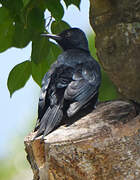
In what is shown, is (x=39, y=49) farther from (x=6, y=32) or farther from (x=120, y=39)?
(x=120, y=39)

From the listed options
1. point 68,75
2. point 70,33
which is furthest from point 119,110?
point 70,33

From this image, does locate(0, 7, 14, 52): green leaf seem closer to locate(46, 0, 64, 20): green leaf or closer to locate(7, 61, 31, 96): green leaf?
locate(7, 61, 31, 96): green leaf

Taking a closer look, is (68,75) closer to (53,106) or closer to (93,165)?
(53,106)

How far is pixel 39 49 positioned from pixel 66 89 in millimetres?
475

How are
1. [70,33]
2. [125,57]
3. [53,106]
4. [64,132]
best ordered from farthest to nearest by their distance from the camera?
[70,33]
[125,57]
[53,106]
[64,132]

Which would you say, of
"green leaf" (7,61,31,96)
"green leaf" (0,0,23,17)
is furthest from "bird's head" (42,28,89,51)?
"green leaf" (0,0,23,17)

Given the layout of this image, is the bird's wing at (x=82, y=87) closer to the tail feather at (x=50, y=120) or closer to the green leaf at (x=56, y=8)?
the tail feather at (x=50, y=120)

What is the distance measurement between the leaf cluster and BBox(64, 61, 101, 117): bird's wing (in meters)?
0.33

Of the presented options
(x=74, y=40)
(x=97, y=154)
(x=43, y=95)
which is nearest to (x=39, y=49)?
(x=43, y=95)

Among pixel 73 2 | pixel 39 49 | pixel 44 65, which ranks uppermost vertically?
pixel 73 2

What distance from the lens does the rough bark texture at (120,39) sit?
445 centimetres

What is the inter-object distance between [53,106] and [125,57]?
82 cm

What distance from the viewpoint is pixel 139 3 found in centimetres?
442

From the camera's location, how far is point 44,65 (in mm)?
4727
